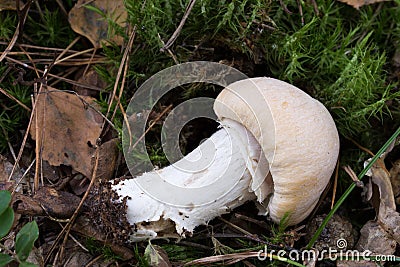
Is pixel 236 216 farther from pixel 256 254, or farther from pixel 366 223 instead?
pixel 366 223

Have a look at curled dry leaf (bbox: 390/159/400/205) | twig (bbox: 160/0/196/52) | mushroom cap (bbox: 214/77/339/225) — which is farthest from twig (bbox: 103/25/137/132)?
curled dry leaf (bbox: 390/159/400/205)

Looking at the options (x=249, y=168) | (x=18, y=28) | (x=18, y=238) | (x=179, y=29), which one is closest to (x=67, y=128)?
(x=18, y=28)

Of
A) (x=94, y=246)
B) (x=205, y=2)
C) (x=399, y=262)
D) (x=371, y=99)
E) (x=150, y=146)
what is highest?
(x=205, y=2)

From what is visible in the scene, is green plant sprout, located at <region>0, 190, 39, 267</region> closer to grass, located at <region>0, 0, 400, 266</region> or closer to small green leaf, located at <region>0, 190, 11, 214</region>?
small green leaf, located at <region>0, 190, 11, 214</region>

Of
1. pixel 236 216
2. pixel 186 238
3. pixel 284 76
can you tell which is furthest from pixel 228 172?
pixel 284 76

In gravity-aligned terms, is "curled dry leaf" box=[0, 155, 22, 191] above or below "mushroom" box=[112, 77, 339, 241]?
below

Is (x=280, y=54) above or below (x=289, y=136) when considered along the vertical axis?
above

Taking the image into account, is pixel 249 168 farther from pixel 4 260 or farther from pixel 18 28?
pixel 18 28
